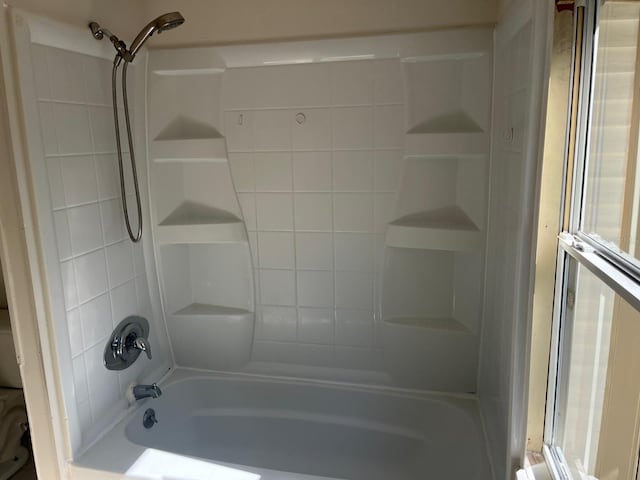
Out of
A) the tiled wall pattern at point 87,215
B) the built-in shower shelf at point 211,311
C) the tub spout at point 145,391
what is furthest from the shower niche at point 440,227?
the tiled wall pattern at point 87,215

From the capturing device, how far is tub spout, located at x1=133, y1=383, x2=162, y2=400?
183 centimetres

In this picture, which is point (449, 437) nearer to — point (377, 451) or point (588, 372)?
point (377, 451)

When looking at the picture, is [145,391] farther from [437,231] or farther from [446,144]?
[446,144]

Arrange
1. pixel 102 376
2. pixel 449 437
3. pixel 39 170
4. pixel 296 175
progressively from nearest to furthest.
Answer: pixel 39 170 < pixel 102 376 < pixel 449 437 < pixel 296 175

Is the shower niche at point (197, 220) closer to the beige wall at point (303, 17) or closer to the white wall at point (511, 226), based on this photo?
the beige wall at point (303, 17)

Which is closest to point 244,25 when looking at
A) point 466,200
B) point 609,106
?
point 466,200

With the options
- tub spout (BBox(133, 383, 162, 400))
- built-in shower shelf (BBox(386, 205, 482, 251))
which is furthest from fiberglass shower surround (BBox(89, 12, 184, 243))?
built-in shower shelf (BBox(386, 205, 482, 251))

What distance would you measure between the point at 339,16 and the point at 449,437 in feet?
5.08

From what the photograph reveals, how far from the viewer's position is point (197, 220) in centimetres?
205

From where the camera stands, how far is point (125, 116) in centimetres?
179

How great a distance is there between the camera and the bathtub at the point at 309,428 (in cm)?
179

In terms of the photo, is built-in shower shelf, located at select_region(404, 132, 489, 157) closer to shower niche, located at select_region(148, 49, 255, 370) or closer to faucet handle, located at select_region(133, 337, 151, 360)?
shower niche, located at select_region(148, 49, 255, 370)


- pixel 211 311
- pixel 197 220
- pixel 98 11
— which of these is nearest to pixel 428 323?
pixel 211 311

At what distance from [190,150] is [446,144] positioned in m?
0.97
